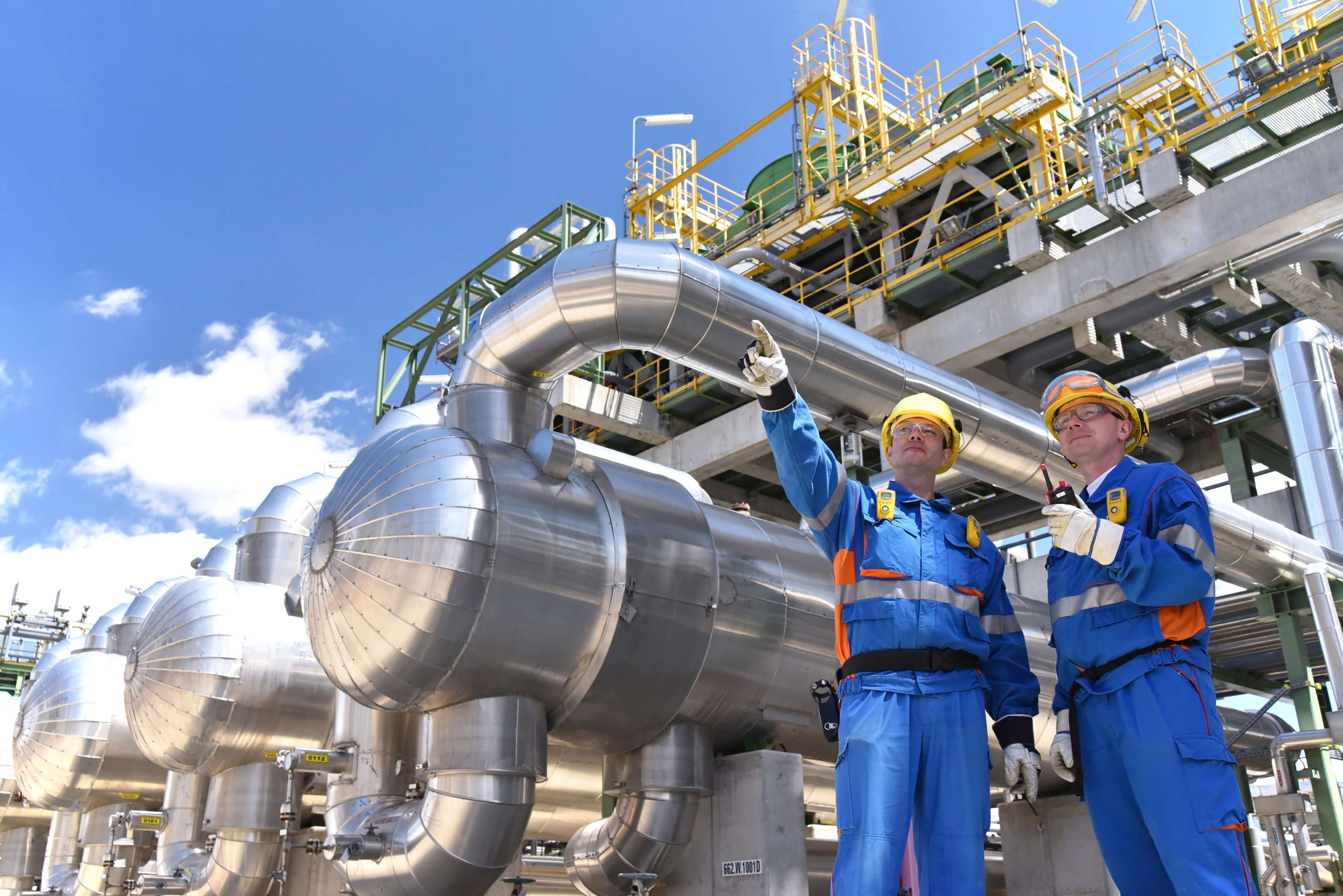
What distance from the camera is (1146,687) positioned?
135 inches

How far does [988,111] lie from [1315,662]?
10.0 m

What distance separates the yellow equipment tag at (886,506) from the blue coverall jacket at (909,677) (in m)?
0.02

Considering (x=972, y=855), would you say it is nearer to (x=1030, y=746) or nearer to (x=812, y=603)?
(x=1030, y=746)

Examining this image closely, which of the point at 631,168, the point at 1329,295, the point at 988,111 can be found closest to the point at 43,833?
the point at 631,168

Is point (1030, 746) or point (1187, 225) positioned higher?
point (1187, 225)

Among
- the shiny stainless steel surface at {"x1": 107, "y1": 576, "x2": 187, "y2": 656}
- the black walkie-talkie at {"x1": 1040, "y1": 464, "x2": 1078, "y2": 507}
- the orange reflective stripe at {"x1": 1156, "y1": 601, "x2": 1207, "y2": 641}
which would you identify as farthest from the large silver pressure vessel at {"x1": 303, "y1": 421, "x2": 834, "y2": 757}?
the shiny stainless steel surface at {"x1": 107, "y1": 576, "x2": 187, "y2": 656}

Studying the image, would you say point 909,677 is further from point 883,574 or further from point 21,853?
point 21,853

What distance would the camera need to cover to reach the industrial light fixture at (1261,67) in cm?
1111

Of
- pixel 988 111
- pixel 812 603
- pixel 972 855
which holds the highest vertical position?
pixel 988 111

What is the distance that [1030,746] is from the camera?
12.3 ft

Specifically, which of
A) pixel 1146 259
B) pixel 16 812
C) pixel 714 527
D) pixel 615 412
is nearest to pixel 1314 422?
pixel 1146 259

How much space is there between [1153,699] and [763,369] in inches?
68.0

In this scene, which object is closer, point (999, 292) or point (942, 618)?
point (942, 618)

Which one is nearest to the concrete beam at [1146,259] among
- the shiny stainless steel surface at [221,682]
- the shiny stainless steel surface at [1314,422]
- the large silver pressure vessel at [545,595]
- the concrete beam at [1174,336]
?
the concrete beam at [1174,336]
